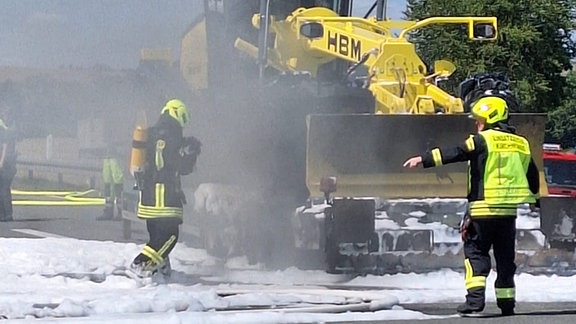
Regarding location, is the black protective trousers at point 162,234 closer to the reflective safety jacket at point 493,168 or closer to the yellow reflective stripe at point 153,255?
the yellow reflective stripe at point 153,255

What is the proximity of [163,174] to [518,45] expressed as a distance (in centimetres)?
2435

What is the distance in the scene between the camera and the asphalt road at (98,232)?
7793 millimetres

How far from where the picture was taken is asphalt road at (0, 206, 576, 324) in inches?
307

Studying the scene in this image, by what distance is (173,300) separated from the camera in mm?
8047

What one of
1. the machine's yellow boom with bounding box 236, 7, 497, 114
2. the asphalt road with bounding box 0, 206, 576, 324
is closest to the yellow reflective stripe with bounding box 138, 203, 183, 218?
the asphalt road with bounding box 0, 206, 576, 324

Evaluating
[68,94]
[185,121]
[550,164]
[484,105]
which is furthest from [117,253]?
[550,164]

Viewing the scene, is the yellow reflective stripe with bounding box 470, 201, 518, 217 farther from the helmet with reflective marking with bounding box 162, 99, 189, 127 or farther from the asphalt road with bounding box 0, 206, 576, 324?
the helmet with reflective marking with bounding box 162, 99, 189, 127

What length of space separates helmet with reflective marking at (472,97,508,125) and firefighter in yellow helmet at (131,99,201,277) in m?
2.74

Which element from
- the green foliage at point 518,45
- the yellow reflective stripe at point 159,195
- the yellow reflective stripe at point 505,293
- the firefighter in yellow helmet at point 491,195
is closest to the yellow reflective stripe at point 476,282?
the firefighter in yellow helmet at point 491,195

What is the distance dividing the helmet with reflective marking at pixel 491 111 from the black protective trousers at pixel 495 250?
704 millimetres

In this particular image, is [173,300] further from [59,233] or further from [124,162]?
[124,162]

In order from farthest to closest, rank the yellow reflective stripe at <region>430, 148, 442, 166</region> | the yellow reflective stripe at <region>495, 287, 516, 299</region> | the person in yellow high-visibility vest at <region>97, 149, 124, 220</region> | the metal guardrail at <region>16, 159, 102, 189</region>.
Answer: the metal guardrail at <region>16, 159, 102, 189</region> < the person in yellow high-visibility vest at <region>97, 149, 124, 220</region> < the yellow reflective stripe at <region>495, 287, 516, 299</region> < the yellow reflective stripe at <region>430, 148, 442, 166</region>

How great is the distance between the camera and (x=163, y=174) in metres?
9.55

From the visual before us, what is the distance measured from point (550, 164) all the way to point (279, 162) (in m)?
8.28
